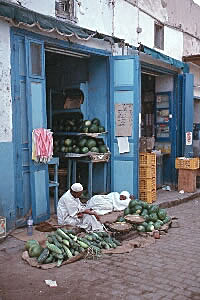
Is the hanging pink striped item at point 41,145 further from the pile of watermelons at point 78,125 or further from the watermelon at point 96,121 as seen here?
the watermelon at point 96,121

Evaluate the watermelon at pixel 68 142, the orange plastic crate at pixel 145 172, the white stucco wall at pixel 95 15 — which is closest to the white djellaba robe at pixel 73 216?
the watermelon at pixel 68 142

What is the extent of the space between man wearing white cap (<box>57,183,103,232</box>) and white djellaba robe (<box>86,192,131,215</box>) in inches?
55.4

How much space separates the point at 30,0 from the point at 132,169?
14.0ft

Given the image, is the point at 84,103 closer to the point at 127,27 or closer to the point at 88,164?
the point at 88,164

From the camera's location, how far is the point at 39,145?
6559 mm

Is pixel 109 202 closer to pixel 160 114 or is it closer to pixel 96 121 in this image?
pixel 96 121

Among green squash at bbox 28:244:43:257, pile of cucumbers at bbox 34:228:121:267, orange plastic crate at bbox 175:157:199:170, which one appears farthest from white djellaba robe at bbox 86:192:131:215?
orange plastic crate at bbox 175:157:199:170

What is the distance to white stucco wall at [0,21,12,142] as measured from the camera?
6.04 m

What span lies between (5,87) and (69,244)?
2.83 meters

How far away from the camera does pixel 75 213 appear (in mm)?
6297

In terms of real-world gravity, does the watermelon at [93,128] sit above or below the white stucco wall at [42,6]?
below

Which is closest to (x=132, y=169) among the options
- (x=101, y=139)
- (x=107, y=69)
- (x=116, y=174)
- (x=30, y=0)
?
(x=116, y=174)

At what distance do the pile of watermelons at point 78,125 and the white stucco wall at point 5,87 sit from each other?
107 inches

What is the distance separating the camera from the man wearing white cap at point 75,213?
618cm
